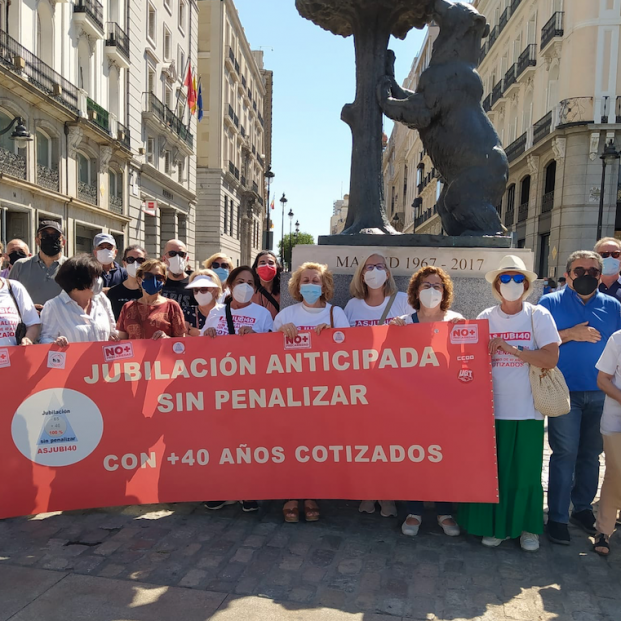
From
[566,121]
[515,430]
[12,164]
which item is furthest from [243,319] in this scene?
[566,121]

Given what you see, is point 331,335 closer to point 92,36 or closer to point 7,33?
point 7,33

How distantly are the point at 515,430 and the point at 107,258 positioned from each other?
13.6 ft

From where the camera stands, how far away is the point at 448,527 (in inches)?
147

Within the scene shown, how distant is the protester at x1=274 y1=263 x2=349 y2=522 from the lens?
392 centimetres

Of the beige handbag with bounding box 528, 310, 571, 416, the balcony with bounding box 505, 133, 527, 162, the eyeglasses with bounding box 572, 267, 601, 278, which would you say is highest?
the balcony with bounding box 505, 133, 527, 162

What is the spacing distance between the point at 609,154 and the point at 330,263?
15323mm

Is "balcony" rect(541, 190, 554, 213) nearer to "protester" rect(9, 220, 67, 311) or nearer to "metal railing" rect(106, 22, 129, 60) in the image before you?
"metal railing" rect(106, 22, 129, 60)

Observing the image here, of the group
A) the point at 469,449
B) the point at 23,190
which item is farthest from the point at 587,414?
the point at 23,190

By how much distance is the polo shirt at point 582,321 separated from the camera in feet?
12.3

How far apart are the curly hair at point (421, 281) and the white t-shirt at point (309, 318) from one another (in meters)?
0.50

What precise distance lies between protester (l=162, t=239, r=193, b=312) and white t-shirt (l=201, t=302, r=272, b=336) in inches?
→ 44.1

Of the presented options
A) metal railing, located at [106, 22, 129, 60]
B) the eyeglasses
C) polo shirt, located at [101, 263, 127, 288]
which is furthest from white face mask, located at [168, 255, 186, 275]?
metal railing, located at [106, 22, 129, 60]

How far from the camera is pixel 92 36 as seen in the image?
21.6m

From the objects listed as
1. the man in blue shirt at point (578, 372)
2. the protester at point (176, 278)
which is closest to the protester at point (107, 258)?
the protester at point (176, 278)
